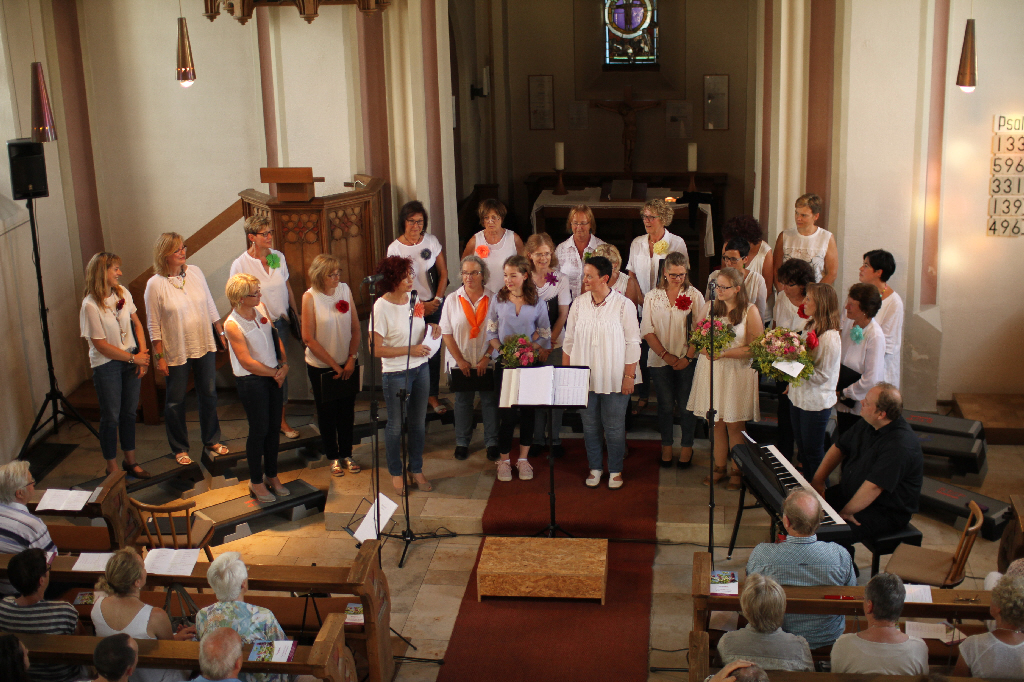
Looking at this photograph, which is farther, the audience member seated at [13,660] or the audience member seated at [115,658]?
the audience member seated at [13,660]

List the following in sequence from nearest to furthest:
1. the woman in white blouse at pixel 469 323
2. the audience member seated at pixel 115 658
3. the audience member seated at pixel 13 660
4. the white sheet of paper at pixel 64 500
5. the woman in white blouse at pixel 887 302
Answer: the audience member seated at pixel 115 658
the audience member seated at pixel 13 660
the white sheet of paper at pixel 64 500
the woman in white blouse at pixel 469 323
the woman in white blouse at pixel 887 302

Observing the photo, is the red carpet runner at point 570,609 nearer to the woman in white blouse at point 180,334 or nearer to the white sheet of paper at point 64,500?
the white sheet of paper at point 64,500

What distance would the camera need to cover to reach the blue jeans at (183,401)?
7.64m

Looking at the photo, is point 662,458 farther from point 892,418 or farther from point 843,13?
point 843,13

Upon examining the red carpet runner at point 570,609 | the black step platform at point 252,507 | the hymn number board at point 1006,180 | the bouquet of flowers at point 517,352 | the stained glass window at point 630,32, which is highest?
the stained glass window at point 630,32

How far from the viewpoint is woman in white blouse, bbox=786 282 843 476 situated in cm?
629

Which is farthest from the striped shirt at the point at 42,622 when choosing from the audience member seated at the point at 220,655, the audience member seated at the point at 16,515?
the audience member seated at the point at 220,655

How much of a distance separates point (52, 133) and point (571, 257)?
12.9ft

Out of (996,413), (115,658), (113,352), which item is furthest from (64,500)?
(996,413)

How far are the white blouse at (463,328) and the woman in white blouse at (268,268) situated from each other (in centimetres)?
138

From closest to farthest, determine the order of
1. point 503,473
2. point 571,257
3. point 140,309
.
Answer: point 503,473 < point 571,257 < point 140,309

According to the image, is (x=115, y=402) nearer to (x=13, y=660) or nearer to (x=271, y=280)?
(x=271, y=280)

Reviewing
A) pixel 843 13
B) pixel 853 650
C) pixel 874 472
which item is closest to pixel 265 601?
pixel 853 650

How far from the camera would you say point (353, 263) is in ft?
27.7
